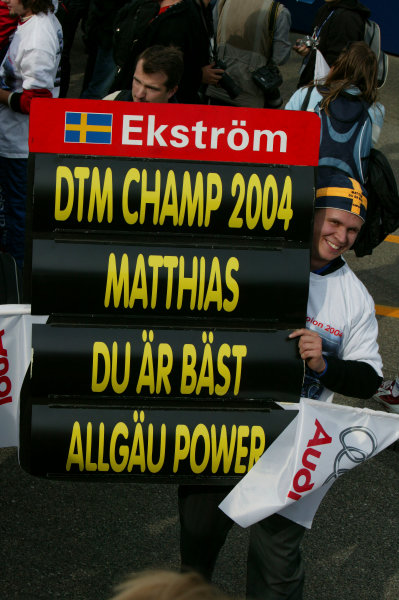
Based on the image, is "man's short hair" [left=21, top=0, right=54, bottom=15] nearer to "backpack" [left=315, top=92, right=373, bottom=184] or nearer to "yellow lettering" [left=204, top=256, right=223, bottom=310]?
"backpack" [left=315, top=92, right=373, bottom=184]

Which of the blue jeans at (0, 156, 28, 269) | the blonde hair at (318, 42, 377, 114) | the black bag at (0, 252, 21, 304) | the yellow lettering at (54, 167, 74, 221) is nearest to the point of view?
the yellow lettering at (54, 167, 74, 221)

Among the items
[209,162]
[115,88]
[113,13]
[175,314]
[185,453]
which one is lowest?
[185,453]

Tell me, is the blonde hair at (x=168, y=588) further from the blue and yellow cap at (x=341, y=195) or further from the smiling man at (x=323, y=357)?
the blue and yellow cap at (x=341, y=195)

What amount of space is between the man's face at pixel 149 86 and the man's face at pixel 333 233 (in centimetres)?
154

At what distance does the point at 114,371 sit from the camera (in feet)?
8.88

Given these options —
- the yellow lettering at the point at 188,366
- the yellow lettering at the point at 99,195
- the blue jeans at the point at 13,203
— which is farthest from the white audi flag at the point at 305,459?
the blue jeans at the point at 13,203

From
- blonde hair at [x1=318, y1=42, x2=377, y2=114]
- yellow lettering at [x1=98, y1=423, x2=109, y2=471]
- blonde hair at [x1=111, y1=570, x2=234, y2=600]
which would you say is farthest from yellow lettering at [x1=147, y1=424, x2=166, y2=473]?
blonde hair at [x1=318, y1=42, x2=377, y2=114]

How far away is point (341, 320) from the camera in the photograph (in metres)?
3.04

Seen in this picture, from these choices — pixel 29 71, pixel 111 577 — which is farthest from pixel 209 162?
pixel 29 71

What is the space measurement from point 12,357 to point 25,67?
2535 mm

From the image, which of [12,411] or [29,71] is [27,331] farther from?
[29,71]

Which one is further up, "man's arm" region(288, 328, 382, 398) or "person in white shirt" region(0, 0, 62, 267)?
"person in white shirt" region(0, 0, 62, 267)

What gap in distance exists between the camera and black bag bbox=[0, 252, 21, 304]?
328cm

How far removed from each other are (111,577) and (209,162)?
187 centimetres
